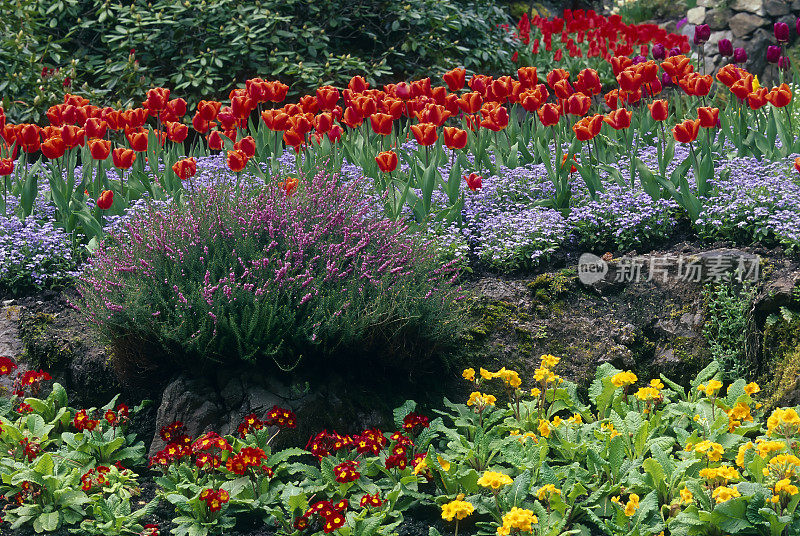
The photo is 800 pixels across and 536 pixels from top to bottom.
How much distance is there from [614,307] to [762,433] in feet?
3.31

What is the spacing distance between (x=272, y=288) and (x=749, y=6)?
922 cm

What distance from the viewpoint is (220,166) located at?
577cm

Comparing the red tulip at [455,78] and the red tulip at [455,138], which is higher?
the red tulip at [455,78]

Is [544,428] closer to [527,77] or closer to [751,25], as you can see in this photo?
[527,77]

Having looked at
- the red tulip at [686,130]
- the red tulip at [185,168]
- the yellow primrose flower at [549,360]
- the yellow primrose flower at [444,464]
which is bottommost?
the yellow primrose flower at [444,464]

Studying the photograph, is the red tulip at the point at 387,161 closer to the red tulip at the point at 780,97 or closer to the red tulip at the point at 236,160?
the red tulip at the point at 236,160

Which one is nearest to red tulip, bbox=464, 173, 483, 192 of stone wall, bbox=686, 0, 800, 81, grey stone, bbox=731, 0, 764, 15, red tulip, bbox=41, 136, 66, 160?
red tulip, bbox=41, 136, 66, 160

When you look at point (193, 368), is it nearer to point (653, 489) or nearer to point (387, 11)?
point (653, 489)

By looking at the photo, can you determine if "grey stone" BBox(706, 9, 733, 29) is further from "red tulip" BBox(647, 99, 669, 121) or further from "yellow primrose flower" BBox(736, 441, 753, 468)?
"yellow primrose flower" BBox(736, 441, 753, 468)

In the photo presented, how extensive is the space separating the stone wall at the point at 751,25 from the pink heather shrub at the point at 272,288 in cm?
771

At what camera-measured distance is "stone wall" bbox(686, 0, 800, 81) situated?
10.5m

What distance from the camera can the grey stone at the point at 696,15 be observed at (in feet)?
37.1

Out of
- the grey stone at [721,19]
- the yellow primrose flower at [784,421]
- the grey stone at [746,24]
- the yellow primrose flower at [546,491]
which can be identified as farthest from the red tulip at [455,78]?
the grey stone at [721,19]

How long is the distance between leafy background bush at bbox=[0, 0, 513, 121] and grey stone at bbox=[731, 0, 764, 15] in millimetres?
3432
